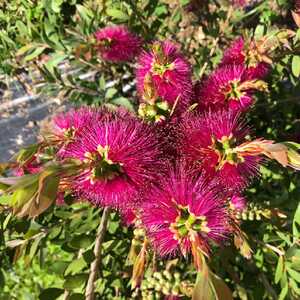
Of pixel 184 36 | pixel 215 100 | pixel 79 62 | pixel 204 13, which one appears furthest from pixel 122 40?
pixel 184 36

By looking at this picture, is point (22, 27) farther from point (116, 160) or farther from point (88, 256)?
point (116, 160)

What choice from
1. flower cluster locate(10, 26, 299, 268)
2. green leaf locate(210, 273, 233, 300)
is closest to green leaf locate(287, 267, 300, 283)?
flower cluster locate(10, 26, 299, 268)

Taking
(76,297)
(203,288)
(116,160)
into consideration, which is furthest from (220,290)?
(76,297)

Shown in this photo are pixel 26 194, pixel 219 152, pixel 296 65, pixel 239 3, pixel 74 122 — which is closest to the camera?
pixel 26 194

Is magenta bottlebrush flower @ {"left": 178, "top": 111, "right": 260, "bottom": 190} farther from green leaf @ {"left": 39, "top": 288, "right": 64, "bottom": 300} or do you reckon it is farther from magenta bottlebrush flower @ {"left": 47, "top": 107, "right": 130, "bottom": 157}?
green leaf @ {"left": 39, "top": 288, "right": 64, "bottom": 300}

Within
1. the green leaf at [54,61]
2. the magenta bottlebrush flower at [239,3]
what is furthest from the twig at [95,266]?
the magenta bottlebrush flower at [239,3]

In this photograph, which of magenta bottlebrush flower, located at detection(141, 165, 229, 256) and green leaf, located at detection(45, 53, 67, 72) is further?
green leaf, located at detection(45, 53, 67, 72)

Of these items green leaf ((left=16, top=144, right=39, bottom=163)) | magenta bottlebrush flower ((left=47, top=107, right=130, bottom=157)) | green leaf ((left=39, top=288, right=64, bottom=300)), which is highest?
green leaf ((left=16, top=144, right=39, bottom=163))
